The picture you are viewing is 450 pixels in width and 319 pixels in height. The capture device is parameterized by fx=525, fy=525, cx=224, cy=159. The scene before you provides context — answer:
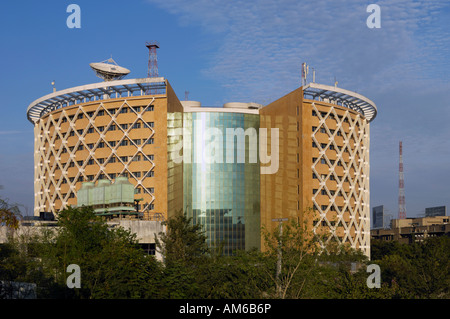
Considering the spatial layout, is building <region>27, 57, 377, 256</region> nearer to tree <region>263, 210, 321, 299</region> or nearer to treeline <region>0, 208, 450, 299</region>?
treeline <region>0, 208, 450, 299</region>

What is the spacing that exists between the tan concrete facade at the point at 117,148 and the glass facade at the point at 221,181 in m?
5.24

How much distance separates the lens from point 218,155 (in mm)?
99062

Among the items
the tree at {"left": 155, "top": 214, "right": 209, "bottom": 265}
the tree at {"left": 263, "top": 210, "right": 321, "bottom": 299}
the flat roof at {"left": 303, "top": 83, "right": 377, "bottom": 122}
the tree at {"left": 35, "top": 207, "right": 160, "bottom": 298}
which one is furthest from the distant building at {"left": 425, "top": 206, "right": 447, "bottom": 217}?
the tree at {"left": 263, "top": 210, "right": 321, "bottom": 299}

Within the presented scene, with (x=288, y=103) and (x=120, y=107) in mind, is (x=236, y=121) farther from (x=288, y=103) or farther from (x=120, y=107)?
(x=120, y=107)

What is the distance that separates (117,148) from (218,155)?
65.6ft

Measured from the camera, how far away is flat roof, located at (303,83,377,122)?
90.2m

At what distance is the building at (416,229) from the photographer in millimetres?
152663

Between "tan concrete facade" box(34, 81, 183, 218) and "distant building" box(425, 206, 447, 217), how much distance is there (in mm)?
127523

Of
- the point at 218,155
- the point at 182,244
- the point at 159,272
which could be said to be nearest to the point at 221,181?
the point at 218,155

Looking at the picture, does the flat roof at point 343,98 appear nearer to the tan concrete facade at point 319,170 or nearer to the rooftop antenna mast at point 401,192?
the tan concrete facade at point 319,170

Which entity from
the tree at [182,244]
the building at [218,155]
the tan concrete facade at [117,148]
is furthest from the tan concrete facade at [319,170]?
the tree at [182,244]
